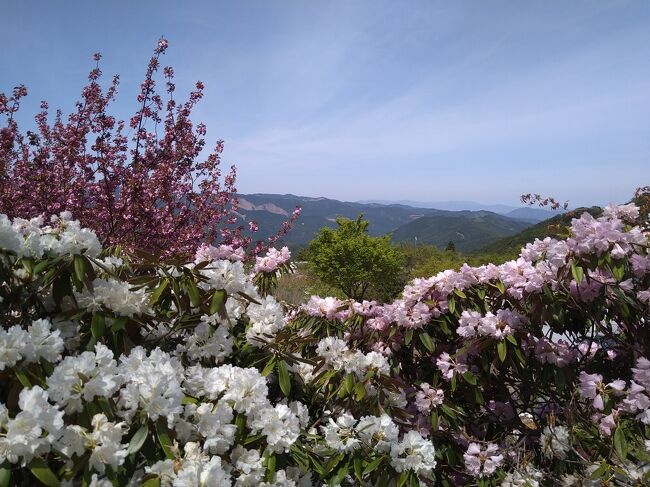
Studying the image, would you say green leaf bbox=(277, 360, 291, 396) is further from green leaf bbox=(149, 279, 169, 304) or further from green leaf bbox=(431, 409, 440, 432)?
green leaf bbox=(431, 409, 440, 432)

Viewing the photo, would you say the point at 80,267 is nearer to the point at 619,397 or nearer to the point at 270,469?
the point at 270,469

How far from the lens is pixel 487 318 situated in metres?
2.00

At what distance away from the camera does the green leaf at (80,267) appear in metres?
1.40

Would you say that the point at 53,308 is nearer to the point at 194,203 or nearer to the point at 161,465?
the point at 161,465

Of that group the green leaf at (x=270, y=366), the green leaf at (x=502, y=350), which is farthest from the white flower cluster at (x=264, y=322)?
the green leaf at (x=502, y=350)

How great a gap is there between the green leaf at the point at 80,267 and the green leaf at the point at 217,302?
1.49 feet

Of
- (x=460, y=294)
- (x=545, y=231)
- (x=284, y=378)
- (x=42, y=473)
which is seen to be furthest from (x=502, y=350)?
(x=545, y=231)

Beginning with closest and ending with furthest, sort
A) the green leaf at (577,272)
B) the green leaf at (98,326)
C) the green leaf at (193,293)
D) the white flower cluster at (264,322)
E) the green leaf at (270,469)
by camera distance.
Result: the green leaf at (270,469) < the green leaf at (98,326) < the green leaf at (193,293) < the green leaf at (577,272) < the white flower cluster at (264,322)

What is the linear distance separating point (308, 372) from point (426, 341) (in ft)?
2.11

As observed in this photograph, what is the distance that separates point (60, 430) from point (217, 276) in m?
0.78

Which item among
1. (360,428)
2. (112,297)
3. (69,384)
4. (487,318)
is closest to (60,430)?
(69,384)

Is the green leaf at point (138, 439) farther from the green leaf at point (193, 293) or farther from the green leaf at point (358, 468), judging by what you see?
the green leaf at point (358, 468)

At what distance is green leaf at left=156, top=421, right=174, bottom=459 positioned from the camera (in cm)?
114

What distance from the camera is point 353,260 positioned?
14.6 m
